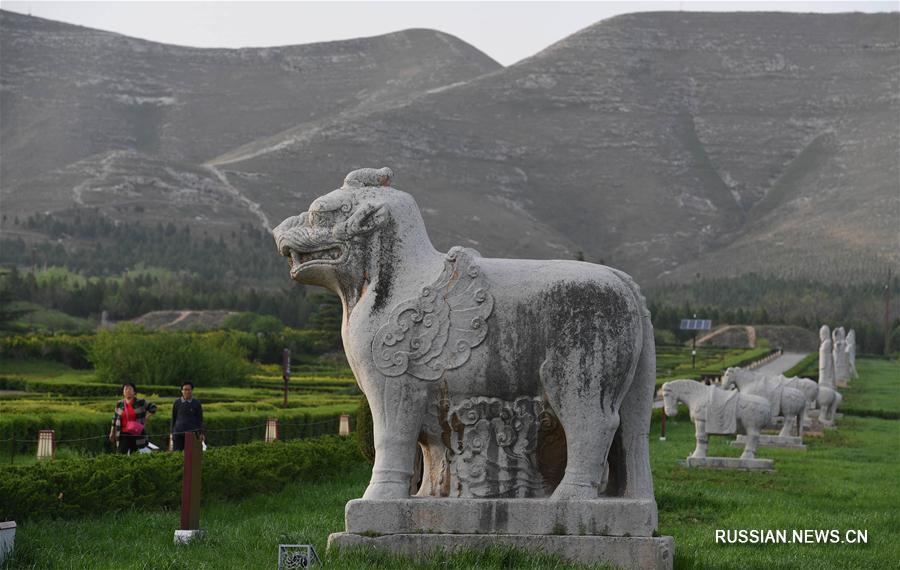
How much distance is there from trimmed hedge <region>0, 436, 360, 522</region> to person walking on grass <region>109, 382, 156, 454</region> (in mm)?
1517

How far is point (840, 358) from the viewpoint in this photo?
49.1 m

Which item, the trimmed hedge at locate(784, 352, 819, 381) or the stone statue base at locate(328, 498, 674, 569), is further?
the trimmed hedge at locate(784, 352, 819, 381)

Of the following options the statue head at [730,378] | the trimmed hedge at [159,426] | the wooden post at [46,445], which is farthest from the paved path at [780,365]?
the wooden post at [46,445]

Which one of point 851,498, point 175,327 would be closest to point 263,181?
point 175,327

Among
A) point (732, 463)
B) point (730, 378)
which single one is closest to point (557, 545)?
point (732, 463)

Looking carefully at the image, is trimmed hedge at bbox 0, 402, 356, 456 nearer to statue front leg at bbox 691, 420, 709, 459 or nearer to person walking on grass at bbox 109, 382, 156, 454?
person walking on grass at bbox 109, 382, 156, 454

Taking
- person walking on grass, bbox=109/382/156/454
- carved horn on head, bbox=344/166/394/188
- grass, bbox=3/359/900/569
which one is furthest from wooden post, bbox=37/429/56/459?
carved horn on head, bbox=344/166/394/188

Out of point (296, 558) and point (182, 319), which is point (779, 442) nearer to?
point (296, 558)

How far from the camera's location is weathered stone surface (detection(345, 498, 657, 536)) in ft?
28.1

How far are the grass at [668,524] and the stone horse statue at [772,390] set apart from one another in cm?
166

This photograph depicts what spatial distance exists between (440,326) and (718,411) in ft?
39.2

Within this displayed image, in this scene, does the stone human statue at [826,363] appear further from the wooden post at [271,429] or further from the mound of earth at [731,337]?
the mound of earth at [731,337]

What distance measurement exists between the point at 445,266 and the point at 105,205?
136888mm

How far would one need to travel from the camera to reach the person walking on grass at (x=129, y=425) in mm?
16625
